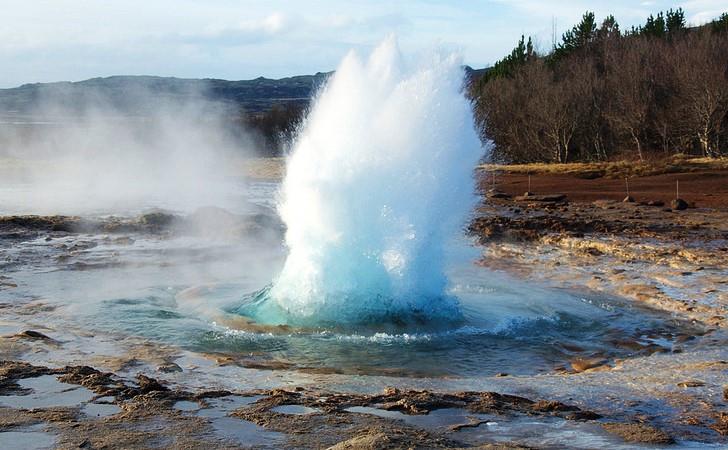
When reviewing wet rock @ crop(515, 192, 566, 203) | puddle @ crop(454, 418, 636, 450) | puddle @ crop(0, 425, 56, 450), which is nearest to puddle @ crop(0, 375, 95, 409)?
puddle @ crop(0, 425, 56, 450)

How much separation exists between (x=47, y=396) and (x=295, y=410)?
5.29ft

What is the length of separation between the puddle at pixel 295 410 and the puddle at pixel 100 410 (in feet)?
3.09

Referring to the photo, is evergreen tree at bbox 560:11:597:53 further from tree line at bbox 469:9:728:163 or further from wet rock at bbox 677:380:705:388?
wet rock at bbox 677:380:705:388

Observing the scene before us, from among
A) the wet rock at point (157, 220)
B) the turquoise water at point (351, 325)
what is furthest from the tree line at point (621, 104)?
the turquoise water at point (351, 325)

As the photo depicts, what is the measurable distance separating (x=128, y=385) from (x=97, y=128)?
2260 inches

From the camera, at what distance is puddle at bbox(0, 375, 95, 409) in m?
4.93

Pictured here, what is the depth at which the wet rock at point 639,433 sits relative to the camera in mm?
4445

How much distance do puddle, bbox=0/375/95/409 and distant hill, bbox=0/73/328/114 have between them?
64023mm

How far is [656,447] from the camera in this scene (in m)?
4.33

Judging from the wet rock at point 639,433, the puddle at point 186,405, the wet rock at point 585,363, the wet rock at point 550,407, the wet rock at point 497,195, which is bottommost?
the wet rock at point 497,195

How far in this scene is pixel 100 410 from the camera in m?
4.81

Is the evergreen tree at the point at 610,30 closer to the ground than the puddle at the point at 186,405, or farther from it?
farther from it

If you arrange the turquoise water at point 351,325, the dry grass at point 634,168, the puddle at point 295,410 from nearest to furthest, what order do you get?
the puddle at point 295,410, the turquoise water at point 351,325, the dry grass at point 634,168

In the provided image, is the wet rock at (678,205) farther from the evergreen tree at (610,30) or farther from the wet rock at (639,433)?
the evergreen tree at (610,30)
